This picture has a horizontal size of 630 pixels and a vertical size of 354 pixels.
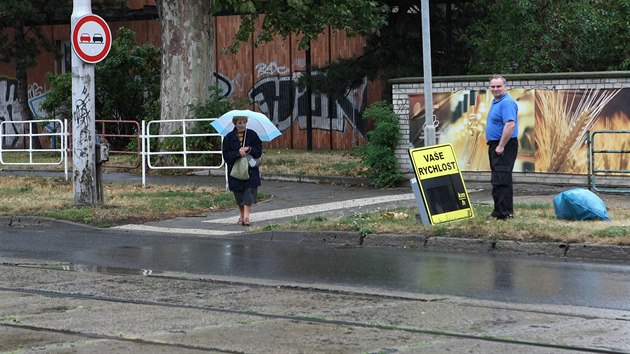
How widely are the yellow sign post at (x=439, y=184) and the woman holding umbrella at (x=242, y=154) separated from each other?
2824 mm

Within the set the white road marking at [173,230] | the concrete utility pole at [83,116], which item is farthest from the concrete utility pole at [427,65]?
the concrete utility pole at [83,116]

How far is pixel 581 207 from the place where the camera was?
540 inches

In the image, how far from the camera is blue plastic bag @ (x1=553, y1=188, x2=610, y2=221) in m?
13.7

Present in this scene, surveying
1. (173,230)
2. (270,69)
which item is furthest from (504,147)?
(270,69)

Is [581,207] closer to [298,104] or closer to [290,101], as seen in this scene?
[298,104]

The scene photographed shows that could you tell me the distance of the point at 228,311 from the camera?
906 centimetres

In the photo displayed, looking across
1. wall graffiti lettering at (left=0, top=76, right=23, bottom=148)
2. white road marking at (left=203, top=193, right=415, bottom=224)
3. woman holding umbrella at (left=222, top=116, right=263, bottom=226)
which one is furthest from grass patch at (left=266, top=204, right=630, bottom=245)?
wall graffiti lettering at (left=0, top=76, right=23, bottom=148)

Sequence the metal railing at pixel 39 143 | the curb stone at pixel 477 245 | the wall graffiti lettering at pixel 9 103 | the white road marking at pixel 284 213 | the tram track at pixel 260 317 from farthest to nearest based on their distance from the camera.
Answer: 1. the wall graffiti lettering at pixel 9 103
2. the metal railing at pixel 39 143
3. the white road marking at pixel 284 213
4. the curb stone at pixel 477 245
5. the tram track at pixel 260 317

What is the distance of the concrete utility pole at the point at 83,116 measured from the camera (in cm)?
1675

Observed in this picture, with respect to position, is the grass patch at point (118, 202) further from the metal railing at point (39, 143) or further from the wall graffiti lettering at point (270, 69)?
the wall graffiti lettering at point (270, 69)

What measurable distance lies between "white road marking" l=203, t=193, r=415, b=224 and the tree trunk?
783cm

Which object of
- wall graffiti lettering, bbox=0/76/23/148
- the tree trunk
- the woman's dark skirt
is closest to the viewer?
the woman's dark skirt

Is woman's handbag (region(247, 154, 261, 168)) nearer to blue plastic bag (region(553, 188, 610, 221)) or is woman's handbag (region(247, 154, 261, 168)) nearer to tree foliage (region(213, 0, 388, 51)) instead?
blue plastic bag (region(553, 188, 610, 221))

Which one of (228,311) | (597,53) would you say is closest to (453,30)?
(597,53)
